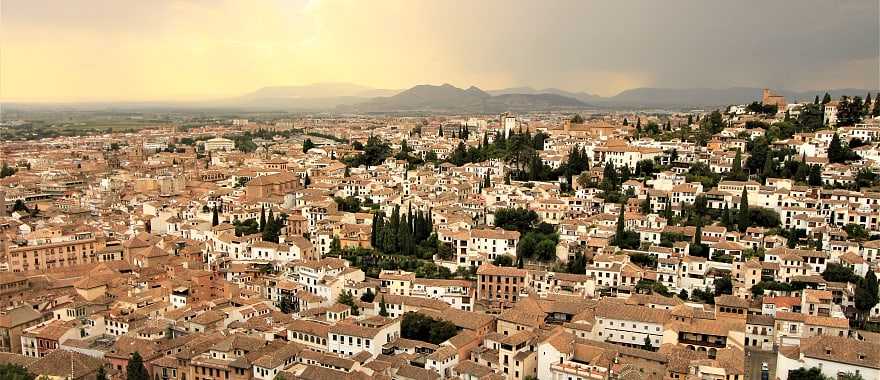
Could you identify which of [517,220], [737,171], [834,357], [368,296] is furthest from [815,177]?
[368,296]

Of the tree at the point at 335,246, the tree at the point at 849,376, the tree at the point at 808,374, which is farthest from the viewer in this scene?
the tree at the point at 335,246

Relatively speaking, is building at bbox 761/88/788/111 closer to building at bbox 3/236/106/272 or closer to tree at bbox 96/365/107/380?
building at bbox 3/236/106/272

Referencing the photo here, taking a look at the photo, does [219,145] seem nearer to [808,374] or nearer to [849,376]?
[808,374]

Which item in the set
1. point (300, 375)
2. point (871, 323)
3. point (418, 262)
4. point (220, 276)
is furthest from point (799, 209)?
point (220, 276)

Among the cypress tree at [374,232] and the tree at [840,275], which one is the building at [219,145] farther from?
the tree at [840,275]

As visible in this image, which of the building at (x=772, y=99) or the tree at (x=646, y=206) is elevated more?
the building at (x=772, y=99)

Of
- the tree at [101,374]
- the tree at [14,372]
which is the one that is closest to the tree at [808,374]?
the tree at [101,374]
